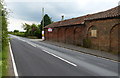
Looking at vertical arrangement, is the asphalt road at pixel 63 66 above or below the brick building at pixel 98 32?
below

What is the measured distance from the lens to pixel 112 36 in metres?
13.9

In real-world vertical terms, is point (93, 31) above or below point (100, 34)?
above

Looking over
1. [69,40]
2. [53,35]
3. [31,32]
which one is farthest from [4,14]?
[31,32]

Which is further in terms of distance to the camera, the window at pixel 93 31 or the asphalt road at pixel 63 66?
the window at pixel 93 31

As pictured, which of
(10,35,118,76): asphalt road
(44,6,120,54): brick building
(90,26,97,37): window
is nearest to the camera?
(10,35,118,76): asphalt road

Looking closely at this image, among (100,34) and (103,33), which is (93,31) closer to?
(100,34)

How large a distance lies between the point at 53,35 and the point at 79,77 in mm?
25101

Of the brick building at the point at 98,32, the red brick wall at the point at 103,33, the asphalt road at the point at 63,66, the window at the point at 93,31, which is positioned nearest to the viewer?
the asphalt road at the point at 63,66

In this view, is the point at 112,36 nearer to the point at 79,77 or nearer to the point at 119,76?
the point at 119,76

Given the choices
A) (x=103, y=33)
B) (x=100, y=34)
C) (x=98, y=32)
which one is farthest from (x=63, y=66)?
(x=98, y=32)

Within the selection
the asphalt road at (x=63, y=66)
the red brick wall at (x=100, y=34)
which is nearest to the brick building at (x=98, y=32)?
the red brick wall at (x=100, y=34)

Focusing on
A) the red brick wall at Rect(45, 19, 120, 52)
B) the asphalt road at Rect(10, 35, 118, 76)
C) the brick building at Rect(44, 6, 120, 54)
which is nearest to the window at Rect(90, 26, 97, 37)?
the brick building at Rect(44, 6, 120, 54)

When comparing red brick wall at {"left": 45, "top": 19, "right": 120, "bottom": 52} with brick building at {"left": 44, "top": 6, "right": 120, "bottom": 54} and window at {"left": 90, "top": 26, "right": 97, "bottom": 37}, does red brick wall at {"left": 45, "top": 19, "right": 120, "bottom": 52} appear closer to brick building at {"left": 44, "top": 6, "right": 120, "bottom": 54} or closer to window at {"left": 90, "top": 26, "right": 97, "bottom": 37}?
brick building at {"left": 44, "top": 6, "right": 120, "bottom": 54}

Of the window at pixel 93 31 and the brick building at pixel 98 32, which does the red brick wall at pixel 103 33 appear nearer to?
the brick building at pixel 98 32
